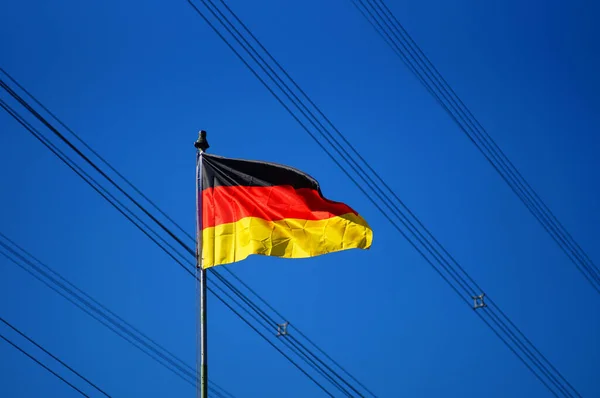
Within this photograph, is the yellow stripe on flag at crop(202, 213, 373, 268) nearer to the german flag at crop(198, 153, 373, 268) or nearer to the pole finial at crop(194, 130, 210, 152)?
the german flag at crop(198, 153, 373, 268)

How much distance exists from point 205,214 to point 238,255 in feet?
4.37

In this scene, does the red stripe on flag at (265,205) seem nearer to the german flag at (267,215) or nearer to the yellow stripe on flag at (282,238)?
the german flag at (267,215)

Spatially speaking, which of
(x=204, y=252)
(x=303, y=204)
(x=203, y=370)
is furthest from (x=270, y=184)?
(x=203, y=370)

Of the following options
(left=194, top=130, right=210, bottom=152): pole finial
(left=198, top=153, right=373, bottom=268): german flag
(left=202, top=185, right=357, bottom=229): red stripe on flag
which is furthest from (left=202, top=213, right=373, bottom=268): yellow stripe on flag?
(left=194, top=130, right=210, bottom=152): pole finial

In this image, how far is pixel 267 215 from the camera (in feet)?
75.6

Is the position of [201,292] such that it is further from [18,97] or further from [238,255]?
[18,97]

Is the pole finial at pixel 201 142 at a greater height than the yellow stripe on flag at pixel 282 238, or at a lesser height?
greater

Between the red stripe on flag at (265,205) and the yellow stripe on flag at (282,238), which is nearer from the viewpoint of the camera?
the yellow stripe on flag at (282,238)

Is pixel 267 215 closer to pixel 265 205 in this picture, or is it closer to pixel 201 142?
pixel 265 205

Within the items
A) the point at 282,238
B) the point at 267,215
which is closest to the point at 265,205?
the point at 267,215

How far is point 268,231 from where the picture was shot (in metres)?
22.8

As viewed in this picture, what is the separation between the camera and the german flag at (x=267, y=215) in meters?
22.4

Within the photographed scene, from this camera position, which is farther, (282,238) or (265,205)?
(265,205)

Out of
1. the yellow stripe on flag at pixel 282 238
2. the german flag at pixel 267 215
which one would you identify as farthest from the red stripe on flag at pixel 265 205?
the yellow stripe on flag at pixel 282 238
